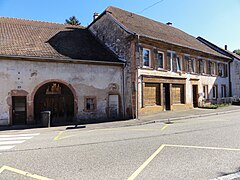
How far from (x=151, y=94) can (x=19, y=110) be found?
10043mm

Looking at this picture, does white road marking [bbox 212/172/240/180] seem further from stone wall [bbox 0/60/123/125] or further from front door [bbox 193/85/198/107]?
front door [bbox 193/85/198/107]

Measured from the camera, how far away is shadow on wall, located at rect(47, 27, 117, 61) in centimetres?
1623

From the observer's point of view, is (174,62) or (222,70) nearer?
(174,62)

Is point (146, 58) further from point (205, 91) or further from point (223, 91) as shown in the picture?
point (223, 91)

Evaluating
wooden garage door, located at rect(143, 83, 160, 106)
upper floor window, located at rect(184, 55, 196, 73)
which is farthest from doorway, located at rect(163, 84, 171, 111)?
upper floor window, located at rect(184, 55, 196, 73)

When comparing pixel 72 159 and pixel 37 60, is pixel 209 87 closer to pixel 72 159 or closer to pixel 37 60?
pixel 37 60

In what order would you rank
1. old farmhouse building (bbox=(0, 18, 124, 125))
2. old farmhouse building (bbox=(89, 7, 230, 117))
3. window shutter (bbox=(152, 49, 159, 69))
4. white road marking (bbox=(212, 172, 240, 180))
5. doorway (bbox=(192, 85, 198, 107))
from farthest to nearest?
doorway (bbox=(192, 85, 198, 107)) < window shutter (bbox=(152, 49, 159, 69)) < old farmhouse building (bbox=(89, 7, 230, 117)) < old farmhouse building (bbox=(0, 18, 124, 125)) < white road marking (bbox=(212, 172, 240, 180))

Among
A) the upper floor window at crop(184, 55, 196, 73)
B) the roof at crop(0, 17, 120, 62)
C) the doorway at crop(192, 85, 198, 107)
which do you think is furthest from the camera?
the doorway at crop(192, 85, 198, 107)

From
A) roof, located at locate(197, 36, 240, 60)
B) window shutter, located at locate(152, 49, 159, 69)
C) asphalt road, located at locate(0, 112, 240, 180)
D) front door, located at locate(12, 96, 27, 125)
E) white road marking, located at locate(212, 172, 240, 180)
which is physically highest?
roof, located at locate(197, 36, 240, 60)

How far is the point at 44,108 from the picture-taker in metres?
15.0

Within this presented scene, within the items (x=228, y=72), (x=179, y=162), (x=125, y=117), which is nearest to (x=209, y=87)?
(x=228, y=72)

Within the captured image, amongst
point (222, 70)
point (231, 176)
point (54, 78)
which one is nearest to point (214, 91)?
point (222, 70)

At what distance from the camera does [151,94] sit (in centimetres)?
1780

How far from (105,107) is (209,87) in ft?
46.2
